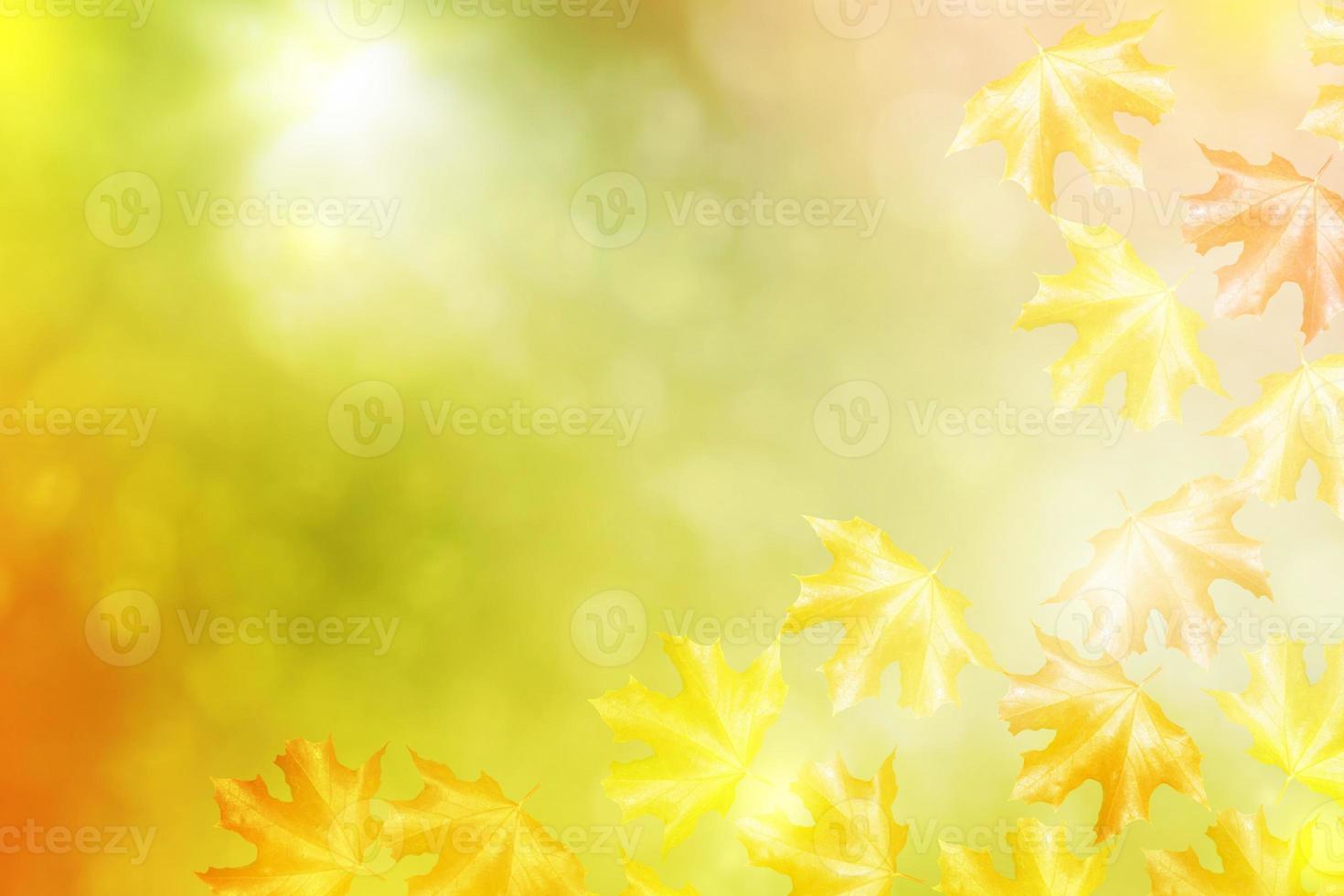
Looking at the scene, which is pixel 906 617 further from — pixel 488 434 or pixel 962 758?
pixel 488 434

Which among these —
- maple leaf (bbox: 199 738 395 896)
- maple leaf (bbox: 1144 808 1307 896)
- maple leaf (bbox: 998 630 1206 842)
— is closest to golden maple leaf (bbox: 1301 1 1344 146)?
maple leaf (bbox: 998 630 1206 842)

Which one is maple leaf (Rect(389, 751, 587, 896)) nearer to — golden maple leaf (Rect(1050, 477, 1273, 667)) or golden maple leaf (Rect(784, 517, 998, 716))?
golden maple leaf (Rect(784, 517, 998, 716))

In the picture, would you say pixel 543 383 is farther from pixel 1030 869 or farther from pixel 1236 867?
pixel 1236 867

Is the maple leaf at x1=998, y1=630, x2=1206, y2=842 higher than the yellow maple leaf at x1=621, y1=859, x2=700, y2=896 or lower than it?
higher

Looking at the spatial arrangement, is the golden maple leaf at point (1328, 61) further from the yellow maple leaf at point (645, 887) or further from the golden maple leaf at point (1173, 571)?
the yellow maple leaf at point (645, 887)

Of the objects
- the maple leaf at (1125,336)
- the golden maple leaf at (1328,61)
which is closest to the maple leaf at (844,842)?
the maple leaf at (1125,336)

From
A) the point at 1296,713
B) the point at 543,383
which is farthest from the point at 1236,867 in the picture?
the point at 543,383
